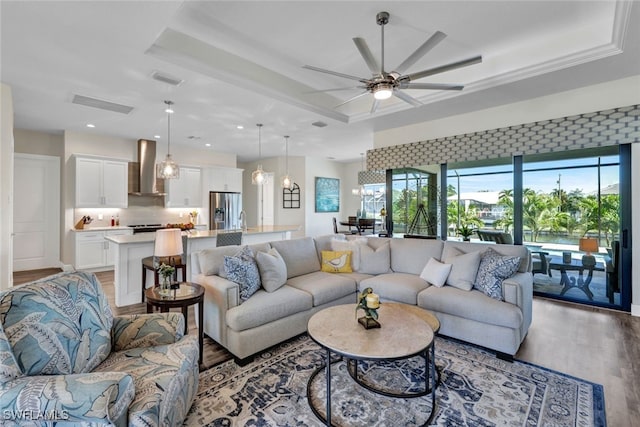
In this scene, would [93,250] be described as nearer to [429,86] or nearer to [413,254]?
[413,254]

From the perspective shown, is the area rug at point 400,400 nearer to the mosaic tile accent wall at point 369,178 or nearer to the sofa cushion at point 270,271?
the sofa cushion at point 270,271

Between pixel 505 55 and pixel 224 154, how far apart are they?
6.73m

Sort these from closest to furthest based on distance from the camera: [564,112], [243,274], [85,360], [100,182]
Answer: [85,360]
[243,274]
[564,112]
[100,182]

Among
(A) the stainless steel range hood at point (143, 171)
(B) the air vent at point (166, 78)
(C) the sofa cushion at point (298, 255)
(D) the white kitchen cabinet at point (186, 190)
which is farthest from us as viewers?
(D) the white kitchen cabinet at point (186, 190)

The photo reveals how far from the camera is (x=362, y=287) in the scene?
3.53 m

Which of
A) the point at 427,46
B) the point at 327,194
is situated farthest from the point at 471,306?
the point at 327,194

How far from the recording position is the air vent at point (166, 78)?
3385mm

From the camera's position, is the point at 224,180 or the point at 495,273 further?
the point at 224,180

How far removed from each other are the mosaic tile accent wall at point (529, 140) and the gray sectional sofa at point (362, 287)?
1.88 m

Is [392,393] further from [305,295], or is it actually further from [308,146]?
[308,146]

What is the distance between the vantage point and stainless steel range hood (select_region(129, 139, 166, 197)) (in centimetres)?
654

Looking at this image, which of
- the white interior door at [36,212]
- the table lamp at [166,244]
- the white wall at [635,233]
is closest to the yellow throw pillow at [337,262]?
the table lamp at [166,244]

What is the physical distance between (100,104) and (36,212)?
355cm

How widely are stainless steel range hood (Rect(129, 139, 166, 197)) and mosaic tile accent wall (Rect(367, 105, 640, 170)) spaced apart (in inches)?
204
